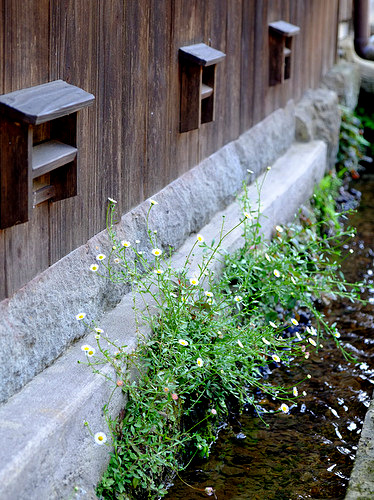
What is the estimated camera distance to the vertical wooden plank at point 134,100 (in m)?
3.41

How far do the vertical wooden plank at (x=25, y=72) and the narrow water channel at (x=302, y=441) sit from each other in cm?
104

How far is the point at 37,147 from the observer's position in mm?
2693

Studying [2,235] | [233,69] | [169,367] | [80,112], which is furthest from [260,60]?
[2,235]

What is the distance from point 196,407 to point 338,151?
5.61 metres

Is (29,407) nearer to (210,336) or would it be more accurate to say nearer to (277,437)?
(210,336)

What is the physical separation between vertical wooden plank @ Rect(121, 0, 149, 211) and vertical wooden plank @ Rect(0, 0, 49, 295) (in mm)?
733

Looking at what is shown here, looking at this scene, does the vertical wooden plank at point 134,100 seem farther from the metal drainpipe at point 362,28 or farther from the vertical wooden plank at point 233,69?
the metal drainpipe at point 362,28

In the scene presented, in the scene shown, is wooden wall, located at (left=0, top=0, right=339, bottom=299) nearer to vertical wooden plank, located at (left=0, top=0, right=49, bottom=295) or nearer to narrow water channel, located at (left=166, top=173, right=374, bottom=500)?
vertical wooden plank, located at (left=0, top=0, right=49, bottom=295)

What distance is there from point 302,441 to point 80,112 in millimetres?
1701

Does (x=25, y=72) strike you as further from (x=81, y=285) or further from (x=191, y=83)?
(x=191, y=83)

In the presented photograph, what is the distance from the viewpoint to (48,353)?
282 centimetres

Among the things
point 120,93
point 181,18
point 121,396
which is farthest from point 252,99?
point 121,396

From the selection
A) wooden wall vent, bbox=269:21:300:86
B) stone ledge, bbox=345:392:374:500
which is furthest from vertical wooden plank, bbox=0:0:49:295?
wooden wall vent, bbox=269:21:300:86

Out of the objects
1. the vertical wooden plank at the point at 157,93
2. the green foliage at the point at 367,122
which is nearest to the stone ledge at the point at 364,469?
the vertical wooden plank at the point at 157,93
